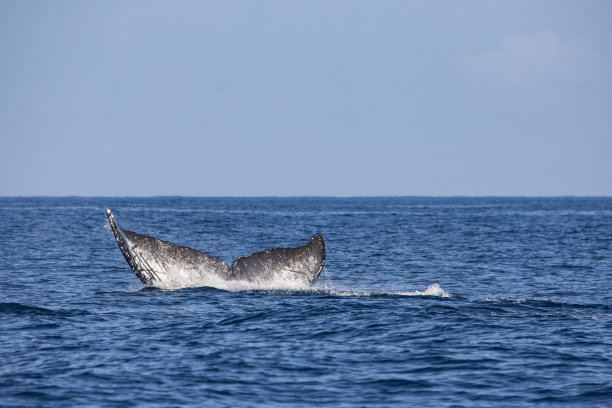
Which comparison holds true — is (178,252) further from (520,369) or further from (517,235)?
(517,235)

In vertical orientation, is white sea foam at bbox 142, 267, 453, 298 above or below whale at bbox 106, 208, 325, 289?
below

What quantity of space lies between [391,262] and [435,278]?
5808 mm

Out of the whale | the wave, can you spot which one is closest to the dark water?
the wave

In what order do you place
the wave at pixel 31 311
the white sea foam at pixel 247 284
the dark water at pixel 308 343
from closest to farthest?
the dark water at pixel 308 343 → the wave at pixel 31 311 → the white sea foam at pixel 247 284

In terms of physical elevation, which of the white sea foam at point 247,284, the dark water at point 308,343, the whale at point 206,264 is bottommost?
the dark water at point 308,343

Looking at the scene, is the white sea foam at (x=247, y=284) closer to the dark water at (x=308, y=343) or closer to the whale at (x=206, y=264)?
the whale at (x=206, y=264)

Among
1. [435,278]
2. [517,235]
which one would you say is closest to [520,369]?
[435,278]

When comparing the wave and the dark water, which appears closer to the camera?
the dark water

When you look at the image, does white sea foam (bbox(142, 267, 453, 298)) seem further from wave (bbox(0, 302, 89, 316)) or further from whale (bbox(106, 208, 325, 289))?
wave (bbox(0, 302, 89, 316))

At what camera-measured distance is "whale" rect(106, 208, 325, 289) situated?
15.8 metres

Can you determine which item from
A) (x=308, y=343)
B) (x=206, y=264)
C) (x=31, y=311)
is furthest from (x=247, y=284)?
(x=308, y=343)

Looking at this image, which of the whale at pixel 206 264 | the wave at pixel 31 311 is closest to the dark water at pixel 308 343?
the wave at pixel 31 311

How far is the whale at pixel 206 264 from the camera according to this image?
15844 millimetres

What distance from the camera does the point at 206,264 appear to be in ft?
56.1
